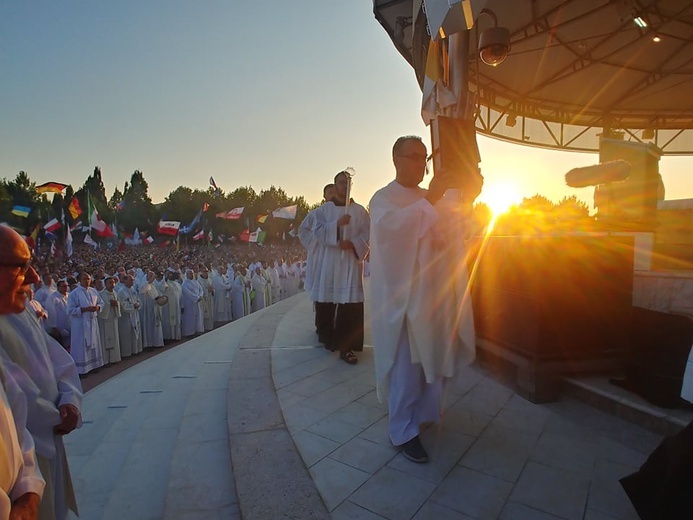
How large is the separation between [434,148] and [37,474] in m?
2.76

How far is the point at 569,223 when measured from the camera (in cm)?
555

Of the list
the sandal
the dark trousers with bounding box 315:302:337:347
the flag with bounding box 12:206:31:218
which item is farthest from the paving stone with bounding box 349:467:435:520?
the flag with bounding box 12:206:31:218

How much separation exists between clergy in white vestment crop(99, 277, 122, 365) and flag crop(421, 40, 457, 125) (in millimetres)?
9419

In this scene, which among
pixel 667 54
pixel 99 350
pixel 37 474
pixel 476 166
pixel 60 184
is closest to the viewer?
pixel 37 474

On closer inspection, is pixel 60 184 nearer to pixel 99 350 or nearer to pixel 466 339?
pixel 99 350

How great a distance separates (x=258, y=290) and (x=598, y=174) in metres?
15.0

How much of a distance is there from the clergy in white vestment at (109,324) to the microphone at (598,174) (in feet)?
34.9

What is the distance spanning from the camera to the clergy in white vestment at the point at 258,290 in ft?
58.9

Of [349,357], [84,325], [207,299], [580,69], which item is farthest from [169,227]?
[349,357]

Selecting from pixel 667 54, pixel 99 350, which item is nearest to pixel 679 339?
pixel 667 54

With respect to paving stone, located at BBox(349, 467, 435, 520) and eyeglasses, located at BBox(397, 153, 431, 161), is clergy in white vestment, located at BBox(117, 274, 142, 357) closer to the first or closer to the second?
eyeglasses, located at BBox(397, 153, 431, 161)

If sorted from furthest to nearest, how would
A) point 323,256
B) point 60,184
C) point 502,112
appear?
1. point 60,184
2. point 502,112
3. point 323,256

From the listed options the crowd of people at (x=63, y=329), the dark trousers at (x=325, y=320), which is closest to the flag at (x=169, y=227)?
the crowd of people at (x=63, y=329)

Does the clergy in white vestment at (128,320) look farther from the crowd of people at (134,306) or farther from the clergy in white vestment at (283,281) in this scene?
the clergy in white vestment at (283,281)
